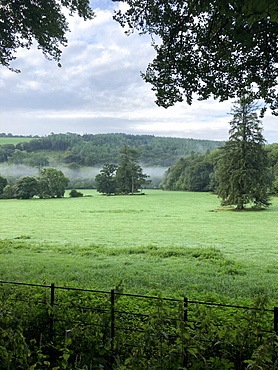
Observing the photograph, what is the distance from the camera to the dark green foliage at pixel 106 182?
70500 mm

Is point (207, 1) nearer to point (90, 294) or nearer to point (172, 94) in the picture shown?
point (172, 94)

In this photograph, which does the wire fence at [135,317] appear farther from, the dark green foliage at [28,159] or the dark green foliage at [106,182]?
the dark green foliage at [28,159]

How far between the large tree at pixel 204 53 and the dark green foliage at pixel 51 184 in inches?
2306

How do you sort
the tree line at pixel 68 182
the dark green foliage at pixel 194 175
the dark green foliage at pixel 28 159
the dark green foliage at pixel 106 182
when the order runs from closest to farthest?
1. the tree line at pixel 68 182
2. the dark green foliage at pixel 106 182
3. the dark green foliage at pixel 194 175
4. the dark green foliage at pixel 28 159

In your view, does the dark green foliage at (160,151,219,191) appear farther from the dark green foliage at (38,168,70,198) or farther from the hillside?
the hillside

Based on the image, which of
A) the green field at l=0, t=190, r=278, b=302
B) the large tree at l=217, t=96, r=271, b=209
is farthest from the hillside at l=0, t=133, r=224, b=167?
the green field at l=0, t=190, r=278, b=302

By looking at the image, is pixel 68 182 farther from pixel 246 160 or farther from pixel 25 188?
pixel 246 160

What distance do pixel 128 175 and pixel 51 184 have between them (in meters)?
18.6

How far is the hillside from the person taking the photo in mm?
121900

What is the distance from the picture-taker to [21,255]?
444 inches

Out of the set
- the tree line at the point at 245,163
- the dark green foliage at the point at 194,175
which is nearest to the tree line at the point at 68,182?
the dark green foliage at the point at 194,175

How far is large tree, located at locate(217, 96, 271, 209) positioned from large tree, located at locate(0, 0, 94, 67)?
89.3ft

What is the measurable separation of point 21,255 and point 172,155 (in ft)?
458

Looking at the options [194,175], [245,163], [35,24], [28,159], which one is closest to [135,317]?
[35,24]
